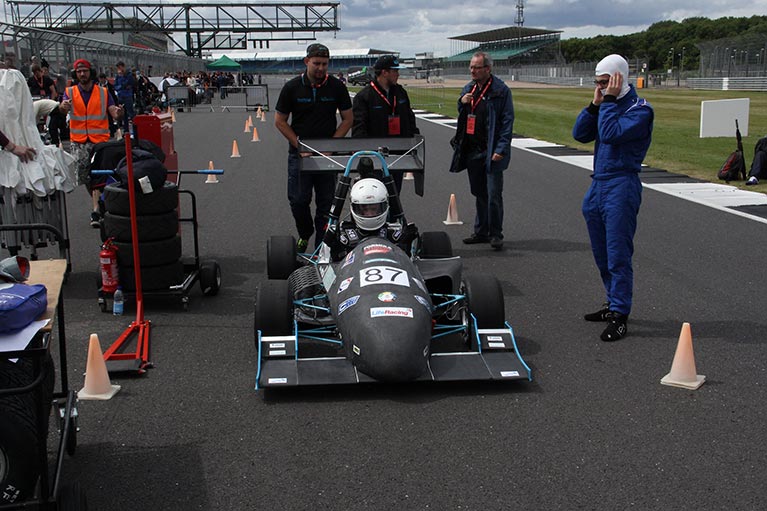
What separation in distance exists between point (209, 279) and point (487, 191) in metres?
3.68

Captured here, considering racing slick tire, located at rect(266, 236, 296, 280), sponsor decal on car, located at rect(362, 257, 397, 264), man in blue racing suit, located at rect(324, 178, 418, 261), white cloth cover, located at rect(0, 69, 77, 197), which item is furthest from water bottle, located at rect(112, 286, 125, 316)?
sponsor decal on car, located at rect(362, 257, 397, 264)

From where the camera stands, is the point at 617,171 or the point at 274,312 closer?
the point at 274,312

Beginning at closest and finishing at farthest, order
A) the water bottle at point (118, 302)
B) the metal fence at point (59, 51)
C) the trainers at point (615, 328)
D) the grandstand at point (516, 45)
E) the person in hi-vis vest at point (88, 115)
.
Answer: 1. the trainers at point (615, 328)
2. the water bottle at point (118, 302)
3. the person in hi-vis vest at point (88, 115)
4. the metal fence at point (59, 51)
5. the grandstand at point (516, 45)

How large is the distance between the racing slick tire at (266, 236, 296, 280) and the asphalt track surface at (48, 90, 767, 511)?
1.25ft

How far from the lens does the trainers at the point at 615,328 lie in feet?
21.3

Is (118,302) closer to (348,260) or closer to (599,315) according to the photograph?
(348,260)

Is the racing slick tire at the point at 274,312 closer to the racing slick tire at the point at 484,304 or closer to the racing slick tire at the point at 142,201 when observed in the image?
the racing slick tire at the point at 484,304

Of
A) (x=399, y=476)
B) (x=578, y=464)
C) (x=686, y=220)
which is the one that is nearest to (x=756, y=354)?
(x=578, y=464)

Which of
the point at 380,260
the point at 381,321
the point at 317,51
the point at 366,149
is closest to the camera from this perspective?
the point at 381,321

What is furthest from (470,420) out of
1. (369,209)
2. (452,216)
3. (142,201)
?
(452,216)

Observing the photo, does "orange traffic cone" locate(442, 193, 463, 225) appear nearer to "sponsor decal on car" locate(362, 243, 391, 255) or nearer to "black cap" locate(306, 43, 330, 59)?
"black cap" locate(306, 43, 330, 59)

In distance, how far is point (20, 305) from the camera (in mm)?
3299

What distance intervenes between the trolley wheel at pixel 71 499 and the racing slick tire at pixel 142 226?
12.6ft

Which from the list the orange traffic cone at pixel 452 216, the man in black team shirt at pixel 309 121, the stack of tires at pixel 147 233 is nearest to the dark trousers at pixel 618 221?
the man in black team shirt at pixel 309 121
